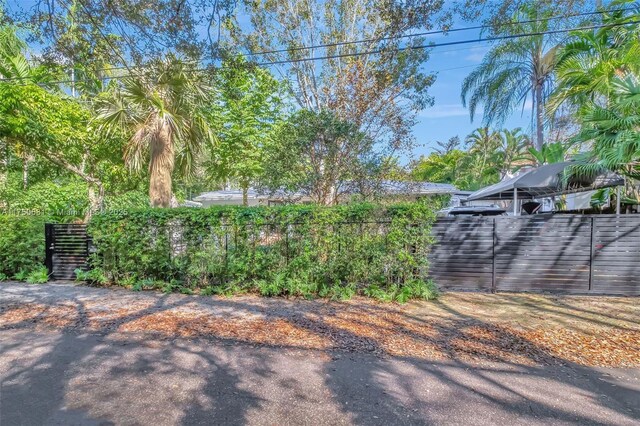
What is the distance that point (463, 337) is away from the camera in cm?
412

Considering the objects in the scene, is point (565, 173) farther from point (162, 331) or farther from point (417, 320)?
point (162, 331)

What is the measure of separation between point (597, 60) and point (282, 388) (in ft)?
34.9

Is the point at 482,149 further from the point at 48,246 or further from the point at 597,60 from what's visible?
the point at 48,246

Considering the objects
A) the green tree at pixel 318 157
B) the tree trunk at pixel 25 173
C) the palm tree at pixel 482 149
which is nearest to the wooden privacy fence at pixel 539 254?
the green tree at pixel 318 157

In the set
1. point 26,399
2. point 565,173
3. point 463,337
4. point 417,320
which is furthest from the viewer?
point 565,173

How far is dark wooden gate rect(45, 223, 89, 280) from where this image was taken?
7.54m

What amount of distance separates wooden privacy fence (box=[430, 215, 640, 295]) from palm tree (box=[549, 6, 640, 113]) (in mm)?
3249

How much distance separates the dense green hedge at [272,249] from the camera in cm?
607

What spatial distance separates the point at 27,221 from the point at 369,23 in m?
10.6

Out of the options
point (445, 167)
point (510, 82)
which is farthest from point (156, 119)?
point (445, 167)

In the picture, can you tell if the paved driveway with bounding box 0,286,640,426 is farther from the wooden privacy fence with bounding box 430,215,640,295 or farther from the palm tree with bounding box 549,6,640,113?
the palm tree with bounding box 549,6,640,113

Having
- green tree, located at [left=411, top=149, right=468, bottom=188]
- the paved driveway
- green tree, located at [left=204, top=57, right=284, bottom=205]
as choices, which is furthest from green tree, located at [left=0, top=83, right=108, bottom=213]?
green tree, located at [left=411, top=149, right=468, bottom=188]

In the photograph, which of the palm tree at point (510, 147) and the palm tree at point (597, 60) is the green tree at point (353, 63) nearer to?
the palm tree at point (597, 60)

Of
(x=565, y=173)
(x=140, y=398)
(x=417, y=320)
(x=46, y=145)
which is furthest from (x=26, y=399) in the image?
(x=46, y=145)
